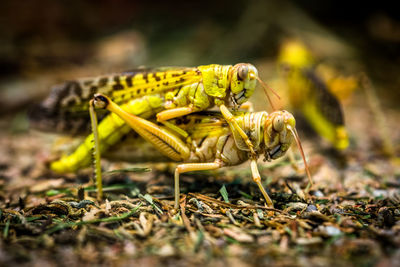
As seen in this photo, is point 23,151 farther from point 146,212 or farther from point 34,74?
point 146,212

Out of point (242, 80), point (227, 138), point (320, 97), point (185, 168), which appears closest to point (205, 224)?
point (185, 168)

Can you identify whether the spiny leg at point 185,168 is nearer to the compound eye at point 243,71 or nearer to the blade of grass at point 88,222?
the blade of grass at point 88,222

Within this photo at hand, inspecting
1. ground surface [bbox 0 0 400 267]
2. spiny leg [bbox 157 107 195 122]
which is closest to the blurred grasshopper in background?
ground surface [bbox 0 0 400 267]

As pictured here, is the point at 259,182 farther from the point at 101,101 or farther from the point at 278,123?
the point at 101,101

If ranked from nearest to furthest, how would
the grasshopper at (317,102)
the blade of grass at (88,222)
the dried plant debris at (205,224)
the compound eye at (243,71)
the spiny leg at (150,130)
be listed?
the dried plant debris at (205,224)
the blade of grass at (88,222)
the compound eye at (243,71)
the spiny leg at (150,130)
the grasshopper at (317,102)

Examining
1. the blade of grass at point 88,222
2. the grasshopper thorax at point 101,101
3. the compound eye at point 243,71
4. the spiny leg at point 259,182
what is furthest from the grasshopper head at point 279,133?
the grasshopper thorax at point 101,101

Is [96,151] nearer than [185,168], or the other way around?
[185,168]

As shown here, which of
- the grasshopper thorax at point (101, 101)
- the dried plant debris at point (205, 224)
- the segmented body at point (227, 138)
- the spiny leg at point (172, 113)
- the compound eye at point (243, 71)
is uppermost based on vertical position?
the compound eye at point (243, 71)

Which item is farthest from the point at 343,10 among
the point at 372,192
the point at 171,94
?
the point at 171,94
